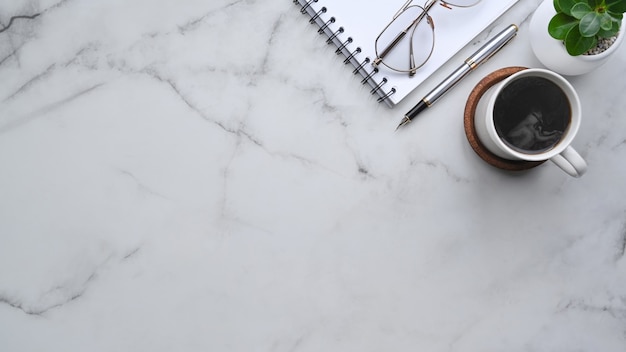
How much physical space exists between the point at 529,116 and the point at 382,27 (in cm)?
23

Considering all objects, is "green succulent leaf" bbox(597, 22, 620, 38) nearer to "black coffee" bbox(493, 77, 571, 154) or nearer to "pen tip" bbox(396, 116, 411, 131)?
"black coffee" bbox(493, 77, 571, 154)

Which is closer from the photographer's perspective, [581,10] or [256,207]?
[581,10]

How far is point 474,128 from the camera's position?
0.80 meters

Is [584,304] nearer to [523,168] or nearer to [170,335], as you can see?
[523,168]

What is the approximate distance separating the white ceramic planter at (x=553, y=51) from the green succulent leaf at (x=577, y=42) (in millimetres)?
29

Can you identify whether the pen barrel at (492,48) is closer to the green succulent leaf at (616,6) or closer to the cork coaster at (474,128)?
the cork coaster at (474,128)

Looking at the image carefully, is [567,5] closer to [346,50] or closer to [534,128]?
[534,128]

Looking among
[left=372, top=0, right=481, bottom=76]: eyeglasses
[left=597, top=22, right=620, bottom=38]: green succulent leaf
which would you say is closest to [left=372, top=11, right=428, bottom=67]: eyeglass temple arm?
[left=372, top=0, right=481, bottom=76]: eyeglasses

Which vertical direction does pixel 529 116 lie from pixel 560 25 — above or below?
Result: below

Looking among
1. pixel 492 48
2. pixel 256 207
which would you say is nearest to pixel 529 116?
pixel 492 48

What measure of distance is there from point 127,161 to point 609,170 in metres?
0.68

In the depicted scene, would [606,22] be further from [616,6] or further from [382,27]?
[382,27]

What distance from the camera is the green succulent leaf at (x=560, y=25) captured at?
700 millimetres

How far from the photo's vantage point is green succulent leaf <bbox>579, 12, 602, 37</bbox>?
67 centimetres
